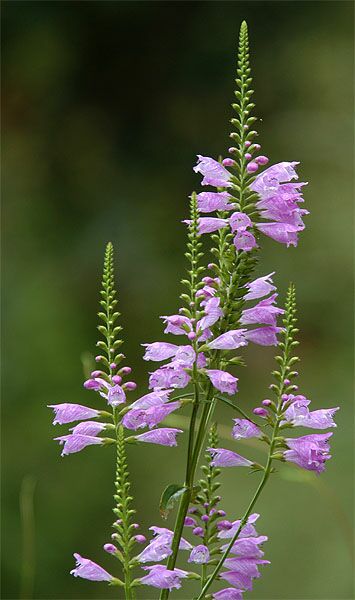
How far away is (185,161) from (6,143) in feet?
2.51

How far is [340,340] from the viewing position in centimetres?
314

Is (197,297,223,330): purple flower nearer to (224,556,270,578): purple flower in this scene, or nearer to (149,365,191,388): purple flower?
(149,365,191,388): purple flower

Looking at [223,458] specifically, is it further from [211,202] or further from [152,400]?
[211,202]

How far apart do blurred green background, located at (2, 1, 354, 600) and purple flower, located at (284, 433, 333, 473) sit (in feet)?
7.18

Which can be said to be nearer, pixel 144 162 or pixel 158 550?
pixel 158 550

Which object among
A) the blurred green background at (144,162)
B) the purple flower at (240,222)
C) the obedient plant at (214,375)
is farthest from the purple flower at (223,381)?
the blurred green background at (144,162)

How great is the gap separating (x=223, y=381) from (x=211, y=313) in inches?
1.9

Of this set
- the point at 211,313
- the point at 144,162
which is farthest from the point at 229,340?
the point at 144,162

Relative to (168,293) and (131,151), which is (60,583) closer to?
(168,293)

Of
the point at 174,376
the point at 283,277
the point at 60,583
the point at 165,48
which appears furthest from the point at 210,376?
the point at 165,48

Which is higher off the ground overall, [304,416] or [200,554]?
[304,416]

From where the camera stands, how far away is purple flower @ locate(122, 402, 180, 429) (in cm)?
62

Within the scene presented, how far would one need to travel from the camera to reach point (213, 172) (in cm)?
66

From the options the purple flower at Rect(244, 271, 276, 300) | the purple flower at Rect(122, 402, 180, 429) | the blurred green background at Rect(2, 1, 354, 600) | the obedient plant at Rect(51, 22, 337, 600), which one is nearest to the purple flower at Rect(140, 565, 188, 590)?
the obedient plant at Rect(51, 22, 337, 600)
